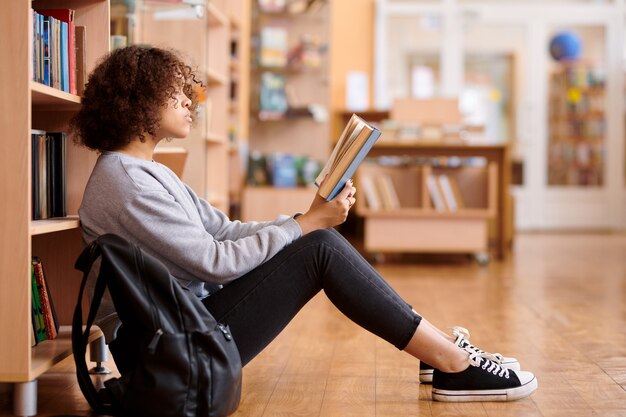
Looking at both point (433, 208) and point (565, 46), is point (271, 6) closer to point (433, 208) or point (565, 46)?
point (433, 208)

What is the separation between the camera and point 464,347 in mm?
2113

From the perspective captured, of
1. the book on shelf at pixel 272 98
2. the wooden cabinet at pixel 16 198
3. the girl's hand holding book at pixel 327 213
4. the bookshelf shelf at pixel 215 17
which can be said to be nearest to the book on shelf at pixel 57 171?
the wooden cabinet at pixel 16 198

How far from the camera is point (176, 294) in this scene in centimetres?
175

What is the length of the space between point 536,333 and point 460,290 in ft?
3.97

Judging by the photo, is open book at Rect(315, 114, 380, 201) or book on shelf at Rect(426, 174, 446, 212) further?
book on shelf at Rect(426, 174, 446, 212)

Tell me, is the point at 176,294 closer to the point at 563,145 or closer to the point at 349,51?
the point at 349,51

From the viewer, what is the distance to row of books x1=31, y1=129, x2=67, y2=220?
6.56ft

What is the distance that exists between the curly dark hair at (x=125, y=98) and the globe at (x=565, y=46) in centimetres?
771

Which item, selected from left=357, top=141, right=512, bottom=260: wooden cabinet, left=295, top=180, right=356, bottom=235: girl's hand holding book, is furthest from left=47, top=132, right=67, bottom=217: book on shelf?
left=357, top=141, right=512, bottom=260: wooden cabinet

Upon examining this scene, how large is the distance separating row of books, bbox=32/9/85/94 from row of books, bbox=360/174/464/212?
11.9 feet

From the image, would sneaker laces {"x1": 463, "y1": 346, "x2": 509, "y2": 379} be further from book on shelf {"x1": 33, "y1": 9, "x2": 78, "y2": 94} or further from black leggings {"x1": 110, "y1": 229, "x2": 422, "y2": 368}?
book on shelf {"x1": 33, "y1": 9, "x2": 78, "y2": 94}

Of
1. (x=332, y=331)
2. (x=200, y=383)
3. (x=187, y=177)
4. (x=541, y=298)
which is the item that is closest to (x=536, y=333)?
(x=332, y=331)

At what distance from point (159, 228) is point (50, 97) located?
0.42 m

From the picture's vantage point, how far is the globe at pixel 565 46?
898 cm
